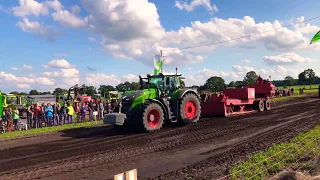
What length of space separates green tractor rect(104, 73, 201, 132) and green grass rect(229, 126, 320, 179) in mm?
5213

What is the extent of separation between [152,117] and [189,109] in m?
2.39

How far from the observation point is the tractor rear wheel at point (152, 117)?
12.1 m

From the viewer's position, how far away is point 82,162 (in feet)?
26.5

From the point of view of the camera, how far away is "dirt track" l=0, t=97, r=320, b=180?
715cm

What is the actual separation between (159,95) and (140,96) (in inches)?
44.9

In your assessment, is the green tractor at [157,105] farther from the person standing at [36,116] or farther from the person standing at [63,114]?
the person standing at [36,116]

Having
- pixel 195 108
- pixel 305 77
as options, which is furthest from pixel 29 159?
pixel 305 77

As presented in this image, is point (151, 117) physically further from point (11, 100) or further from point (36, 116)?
point (11, 100)

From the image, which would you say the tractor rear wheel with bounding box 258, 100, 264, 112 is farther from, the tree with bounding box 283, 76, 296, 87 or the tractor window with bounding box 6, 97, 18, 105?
the tree with bounding box 283, 76, 296, 87

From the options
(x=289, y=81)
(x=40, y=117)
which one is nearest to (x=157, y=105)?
(x=40, y=117)

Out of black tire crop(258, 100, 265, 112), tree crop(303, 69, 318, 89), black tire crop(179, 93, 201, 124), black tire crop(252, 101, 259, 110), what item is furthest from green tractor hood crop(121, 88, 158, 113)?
tree crop(303, 69, 318, 89)

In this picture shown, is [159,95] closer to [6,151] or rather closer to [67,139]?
[67,139]

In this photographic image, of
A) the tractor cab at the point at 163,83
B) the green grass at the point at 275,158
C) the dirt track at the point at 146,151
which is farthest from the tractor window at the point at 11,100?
the green grass at the point at 275,158

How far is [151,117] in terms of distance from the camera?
12516mm
